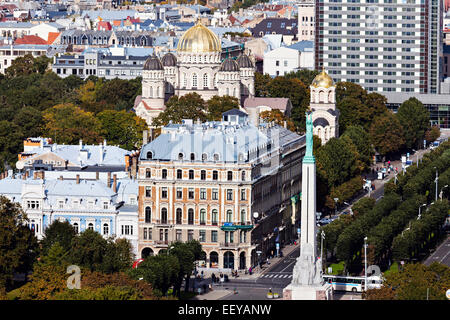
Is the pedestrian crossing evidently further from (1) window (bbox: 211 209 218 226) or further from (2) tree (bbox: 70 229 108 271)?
(2) tree (bbox: 70 229 108 271)

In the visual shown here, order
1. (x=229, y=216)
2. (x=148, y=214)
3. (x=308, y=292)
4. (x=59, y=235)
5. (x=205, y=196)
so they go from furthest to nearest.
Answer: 1. (x=148, y=214)
2. (x=205, y=196)
3. (x=229, y=216)
4. (x=59, y=235)
5. (x=308, y=292)

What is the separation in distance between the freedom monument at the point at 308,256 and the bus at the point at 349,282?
14.8 metres

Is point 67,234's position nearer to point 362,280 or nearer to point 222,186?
point 222,186

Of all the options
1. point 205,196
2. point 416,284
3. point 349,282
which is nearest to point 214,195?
point 205,196

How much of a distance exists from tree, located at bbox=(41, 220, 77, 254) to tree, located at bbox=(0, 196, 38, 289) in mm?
2022

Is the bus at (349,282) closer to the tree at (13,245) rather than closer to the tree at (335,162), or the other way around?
the tree at (13,245)

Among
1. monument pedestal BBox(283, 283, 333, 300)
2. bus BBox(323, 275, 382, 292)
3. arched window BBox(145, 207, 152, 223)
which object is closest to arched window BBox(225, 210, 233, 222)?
arched window BBox(145, 207, 152, 223)

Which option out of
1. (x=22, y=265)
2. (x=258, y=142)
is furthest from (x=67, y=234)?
(x=258, y=142)

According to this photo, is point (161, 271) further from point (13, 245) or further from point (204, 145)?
point (204, 145)

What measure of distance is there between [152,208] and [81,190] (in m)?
7.25

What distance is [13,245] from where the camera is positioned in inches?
5541

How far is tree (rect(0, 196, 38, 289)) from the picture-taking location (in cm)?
13900

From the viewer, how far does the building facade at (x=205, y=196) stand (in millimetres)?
153375

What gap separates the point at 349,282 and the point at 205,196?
1758cm
